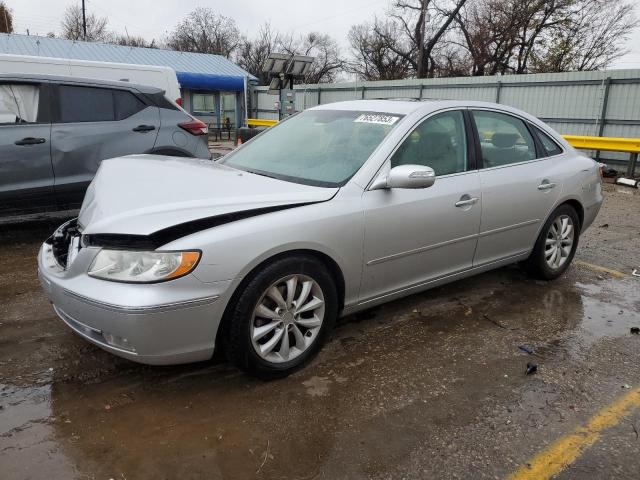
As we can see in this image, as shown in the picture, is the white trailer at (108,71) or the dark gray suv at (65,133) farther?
the white trailer at (108,71)

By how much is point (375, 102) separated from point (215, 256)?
2036mm

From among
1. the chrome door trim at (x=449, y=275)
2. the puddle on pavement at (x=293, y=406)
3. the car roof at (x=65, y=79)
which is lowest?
the puddle on pavement at (x=293, y=406)

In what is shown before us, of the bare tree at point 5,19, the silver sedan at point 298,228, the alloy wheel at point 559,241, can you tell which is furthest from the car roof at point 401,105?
the bare tree at point 5,19

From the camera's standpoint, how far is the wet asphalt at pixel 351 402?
7.58 feet

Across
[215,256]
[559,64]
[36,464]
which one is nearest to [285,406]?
[215,256]


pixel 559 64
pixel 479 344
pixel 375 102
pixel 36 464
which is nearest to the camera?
pixel 36 464

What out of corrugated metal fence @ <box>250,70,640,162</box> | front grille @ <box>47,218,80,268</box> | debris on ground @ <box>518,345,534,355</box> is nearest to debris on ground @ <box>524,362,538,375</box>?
debris on ground @ <box>518,345,534,355</box>

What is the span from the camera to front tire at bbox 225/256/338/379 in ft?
8.79

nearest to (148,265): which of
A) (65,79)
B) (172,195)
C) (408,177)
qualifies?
(172,195)

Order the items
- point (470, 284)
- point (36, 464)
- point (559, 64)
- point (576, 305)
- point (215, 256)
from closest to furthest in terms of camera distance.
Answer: point (36, 464) → point (215, 256) → point (576, 305) → point (470, 284) → point (559, 64)

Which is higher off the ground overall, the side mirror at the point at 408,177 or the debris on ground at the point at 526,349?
the side mirror at the point at 408,177

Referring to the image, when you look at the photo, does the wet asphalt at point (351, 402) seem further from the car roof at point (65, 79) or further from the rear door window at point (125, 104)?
the rear door window at point (125, 104)

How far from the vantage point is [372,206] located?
10.3 ft

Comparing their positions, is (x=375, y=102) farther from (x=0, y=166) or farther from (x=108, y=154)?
(x=0, y=166)
